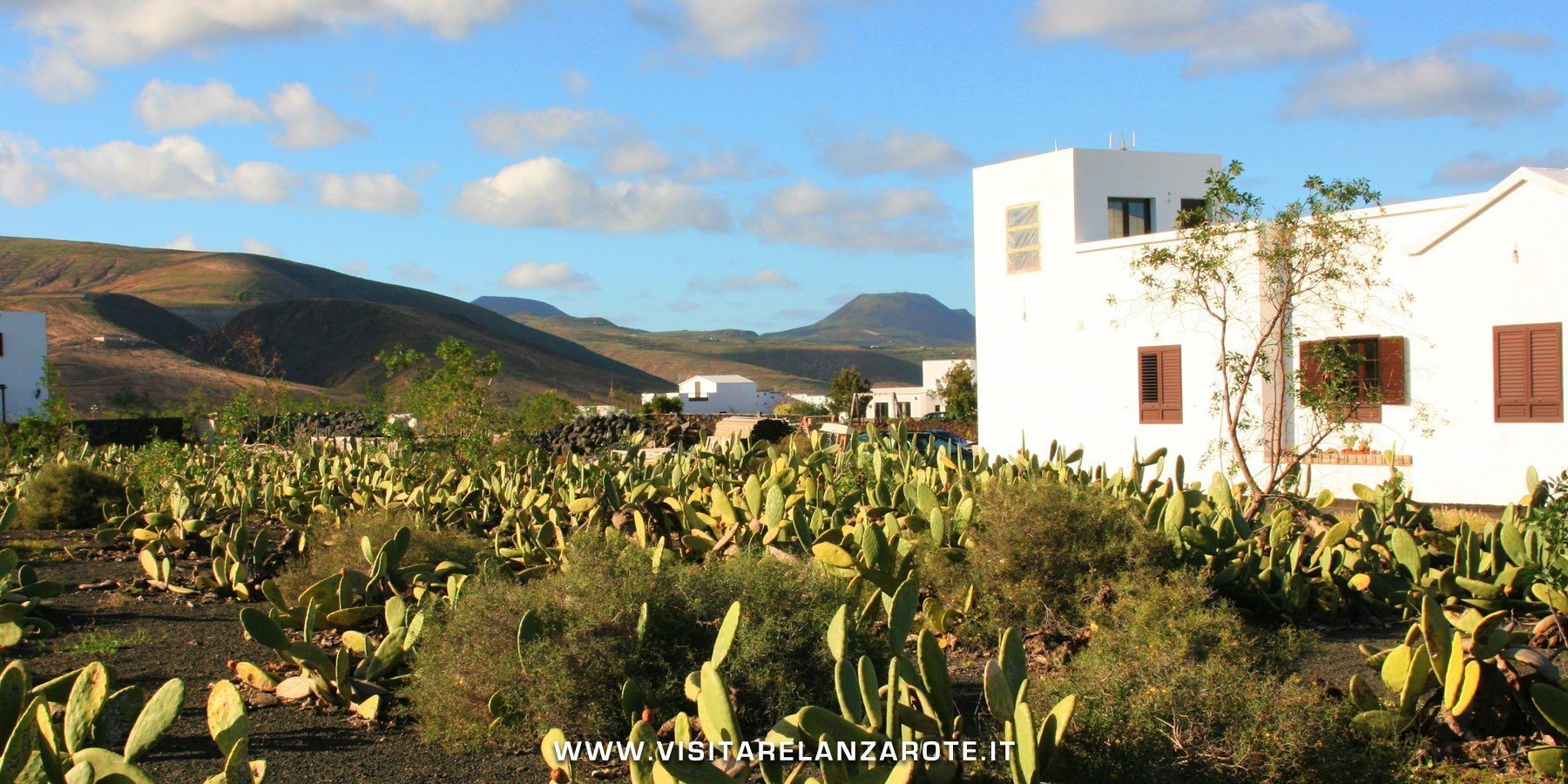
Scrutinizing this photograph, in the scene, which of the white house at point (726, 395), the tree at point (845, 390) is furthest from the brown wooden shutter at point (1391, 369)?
the white house at point (726, 395)

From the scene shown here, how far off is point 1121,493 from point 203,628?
6.49 m

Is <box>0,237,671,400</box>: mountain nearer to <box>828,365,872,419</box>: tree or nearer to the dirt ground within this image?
<box>828,365,872,419</box>: tree

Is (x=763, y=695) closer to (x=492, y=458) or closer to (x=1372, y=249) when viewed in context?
(x=492, y=458)

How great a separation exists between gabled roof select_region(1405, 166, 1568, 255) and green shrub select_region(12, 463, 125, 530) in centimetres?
1728

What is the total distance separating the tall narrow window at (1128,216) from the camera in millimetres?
23391

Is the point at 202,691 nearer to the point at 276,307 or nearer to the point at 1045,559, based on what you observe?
the point at 1045,559

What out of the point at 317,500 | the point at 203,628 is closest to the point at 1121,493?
the point at 203,628

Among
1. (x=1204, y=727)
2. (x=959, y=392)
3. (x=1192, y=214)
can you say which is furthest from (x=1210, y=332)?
(x=959, y=392)

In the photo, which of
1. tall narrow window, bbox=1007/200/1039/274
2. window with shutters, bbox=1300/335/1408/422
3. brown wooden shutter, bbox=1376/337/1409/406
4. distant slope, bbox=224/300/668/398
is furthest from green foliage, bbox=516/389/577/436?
distant slope, bbox=224/300/668/398

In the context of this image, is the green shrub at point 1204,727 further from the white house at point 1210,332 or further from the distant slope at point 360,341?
the distant slope at point 360,341

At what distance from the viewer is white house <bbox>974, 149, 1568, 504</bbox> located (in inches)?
642

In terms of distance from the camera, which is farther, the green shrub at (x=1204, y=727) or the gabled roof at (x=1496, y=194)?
the gabled roof at (x=1496, y=194)

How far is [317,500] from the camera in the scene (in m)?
12.4

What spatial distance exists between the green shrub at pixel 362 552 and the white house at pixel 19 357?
49.6m
